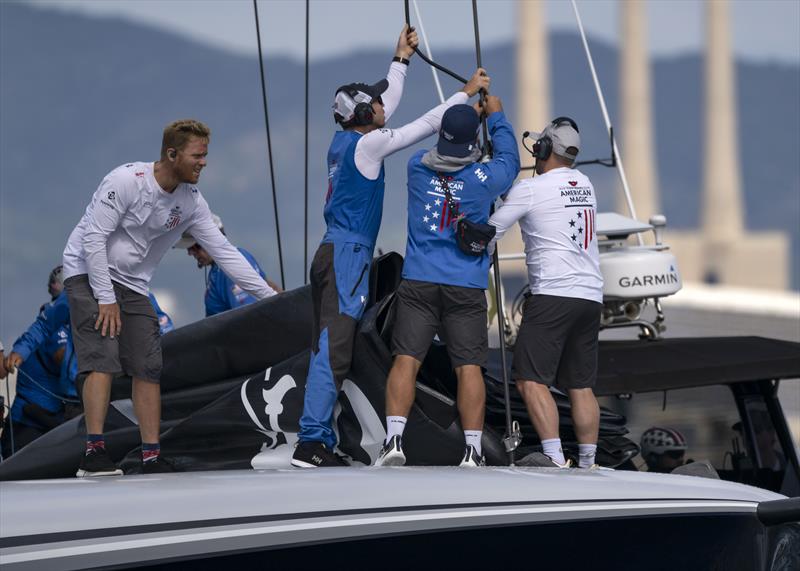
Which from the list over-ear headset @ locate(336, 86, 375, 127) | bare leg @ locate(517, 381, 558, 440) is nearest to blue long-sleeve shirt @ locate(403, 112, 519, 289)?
over-ear headset @ locate(336, 86, 375, 127)

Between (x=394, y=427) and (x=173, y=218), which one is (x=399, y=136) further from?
(x=394, y=427)

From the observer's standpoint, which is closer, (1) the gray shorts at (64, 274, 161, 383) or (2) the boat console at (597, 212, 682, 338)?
(1) the gray shorts at (64, 274, 161, 383)

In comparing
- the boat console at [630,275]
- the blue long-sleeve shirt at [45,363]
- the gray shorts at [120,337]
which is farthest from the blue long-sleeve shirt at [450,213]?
the blue long-sleeve shirt at [45,363]

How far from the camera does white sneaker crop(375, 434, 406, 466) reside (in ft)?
13.5

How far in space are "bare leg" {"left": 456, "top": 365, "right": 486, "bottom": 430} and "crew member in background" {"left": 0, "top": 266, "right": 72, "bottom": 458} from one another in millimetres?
2923

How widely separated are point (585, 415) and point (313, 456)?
3.47ft

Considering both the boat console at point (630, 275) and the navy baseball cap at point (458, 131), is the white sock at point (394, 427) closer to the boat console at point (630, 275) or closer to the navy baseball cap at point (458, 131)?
the navy baseball cap at point (458, 131)

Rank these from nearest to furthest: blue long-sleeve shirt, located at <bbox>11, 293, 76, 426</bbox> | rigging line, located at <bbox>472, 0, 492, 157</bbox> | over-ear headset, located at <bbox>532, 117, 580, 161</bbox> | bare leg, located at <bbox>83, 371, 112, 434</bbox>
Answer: bare leg, located at <bbox>83, 371, 112, 434</bbox> < rigging line, located at <bbox>472, 0, 492, 157</bbox> < over-ear headset, located at <bbox>532, 117, 580, 161</bbox> < blue long-sleeve shirt, located at <bbox>11, 293, 76, 426</bbox>

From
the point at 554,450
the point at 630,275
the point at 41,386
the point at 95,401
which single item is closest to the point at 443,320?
the point at 554,450

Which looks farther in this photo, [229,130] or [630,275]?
[229,130]

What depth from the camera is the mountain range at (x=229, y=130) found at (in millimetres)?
160750

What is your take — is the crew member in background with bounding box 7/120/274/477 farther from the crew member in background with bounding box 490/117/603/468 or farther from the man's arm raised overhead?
the crew member in background with bounding box 490/117/603/468

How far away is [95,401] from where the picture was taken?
434 cm

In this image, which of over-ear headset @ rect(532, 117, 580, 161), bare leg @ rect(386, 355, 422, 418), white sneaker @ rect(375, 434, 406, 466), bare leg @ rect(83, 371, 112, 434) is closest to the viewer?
white sneaker @ rect(375, 434, 406, 466)
